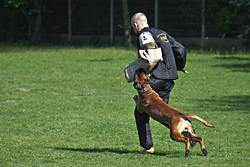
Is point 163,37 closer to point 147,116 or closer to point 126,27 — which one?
point 147,116

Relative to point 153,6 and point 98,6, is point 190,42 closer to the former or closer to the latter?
point 153,6

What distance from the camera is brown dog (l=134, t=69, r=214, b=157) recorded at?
166 inches

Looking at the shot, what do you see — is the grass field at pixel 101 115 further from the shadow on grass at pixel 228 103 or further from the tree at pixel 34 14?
the tree at pixel 34 14

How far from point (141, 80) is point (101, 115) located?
3.97 meters

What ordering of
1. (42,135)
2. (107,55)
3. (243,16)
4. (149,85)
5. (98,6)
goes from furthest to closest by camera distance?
(98,6), (243,16), (107,55), (42,135), (149,85)

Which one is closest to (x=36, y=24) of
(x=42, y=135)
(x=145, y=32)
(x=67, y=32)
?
(x=67, y=32)

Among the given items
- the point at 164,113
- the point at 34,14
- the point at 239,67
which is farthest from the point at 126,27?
the point at 164,113

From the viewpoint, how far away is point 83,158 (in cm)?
541

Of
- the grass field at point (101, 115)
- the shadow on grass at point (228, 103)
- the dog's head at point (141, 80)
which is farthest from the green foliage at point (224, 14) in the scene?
the dog's head at point (141, 80)

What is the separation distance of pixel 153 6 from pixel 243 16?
253 inches

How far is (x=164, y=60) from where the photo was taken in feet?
16.4

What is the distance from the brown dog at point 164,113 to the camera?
13.8 ft

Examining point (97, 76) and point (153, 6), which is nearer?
point (97, 76)

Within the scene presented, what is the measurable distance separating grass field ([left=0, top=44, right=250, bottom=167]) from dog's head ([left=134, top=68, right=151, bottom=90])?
3.66 feet
